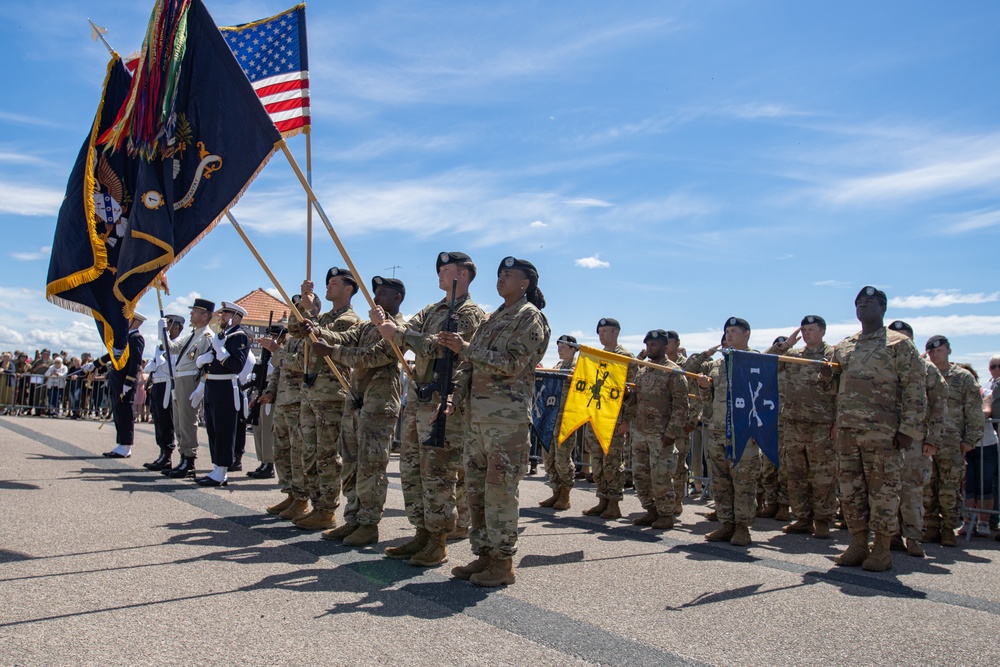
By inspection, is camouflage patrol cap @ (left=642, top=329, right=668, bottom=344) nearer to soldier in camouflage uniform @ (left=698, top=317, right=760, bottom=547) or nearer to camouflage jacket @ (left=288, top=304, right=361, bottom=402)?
soldier in camouflage uniform @ (left=698, top=317, right=760, bottom=547)

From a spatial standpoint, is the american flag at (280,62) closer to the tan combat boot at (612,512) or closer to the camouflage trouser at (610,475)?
the camouflage trouser at (610,475)

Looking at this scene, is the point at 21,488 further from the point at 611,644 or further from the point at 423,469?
the point at 611,644

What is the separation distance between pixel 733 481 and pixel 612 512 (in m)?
1.93

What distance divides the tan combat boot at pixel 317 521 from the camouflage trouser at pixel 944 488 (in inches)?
268

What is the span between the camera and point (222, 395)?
9445mm

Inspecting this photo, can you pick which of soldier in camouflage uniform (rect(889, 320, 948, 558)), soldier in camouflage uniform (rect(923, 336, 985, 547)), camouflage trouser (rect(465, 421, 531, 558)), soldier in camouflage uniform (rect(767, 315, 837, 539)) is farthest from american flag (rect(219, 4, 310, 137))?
soldier in camouflage uniform (rect(923, 336, 985, 547))

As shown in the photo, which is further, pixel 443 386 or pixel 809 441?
pixel 809 441

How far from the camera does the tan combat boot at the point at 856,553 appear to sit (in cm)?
646

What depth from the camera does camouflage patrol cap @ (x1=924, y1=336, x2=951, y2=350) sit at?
29.7ft

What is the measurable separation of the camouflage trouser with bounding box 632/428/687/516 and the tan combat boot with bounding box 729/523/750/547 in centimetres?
92

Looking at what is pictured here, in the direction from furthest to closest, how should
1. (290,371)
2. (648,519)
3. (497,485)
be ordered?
1. (648,519)
2. (290,371)
3. (497,485)

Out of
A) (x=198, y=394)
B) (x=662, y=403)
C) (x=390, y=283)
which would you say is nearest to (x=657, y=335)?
(x=662, y=403)

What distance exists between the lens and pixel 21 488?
26.0ft

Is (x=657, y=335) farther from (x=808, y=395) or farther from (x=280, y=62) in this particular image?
(x=280, y=62)
